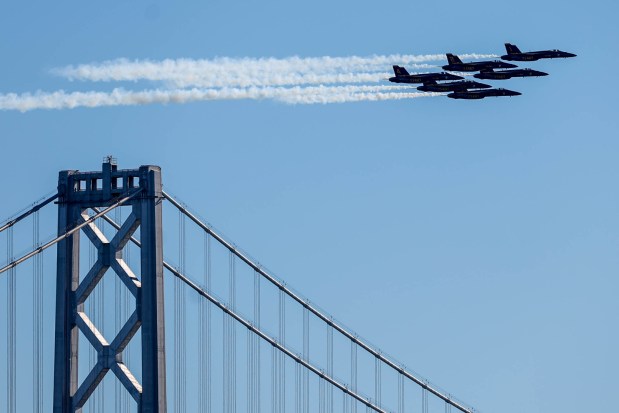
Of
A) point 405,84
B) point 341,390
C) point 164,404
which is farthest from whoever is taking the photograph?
point 405,84

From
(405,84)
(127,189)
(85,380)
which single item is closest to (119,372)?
(85,380)

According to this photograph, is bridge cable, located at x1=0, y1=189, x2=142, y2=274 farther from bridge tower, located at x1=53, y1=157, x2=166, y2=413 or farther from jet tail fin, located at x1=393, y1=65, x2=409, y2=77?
jet tail fin, located at x1=393, y1=65, x2=409, y2=77

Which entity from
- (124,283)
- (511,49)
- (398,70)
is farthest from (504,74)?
(124,283)

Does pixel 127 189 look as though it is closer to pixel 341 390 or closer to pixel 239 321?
pixel 239 321

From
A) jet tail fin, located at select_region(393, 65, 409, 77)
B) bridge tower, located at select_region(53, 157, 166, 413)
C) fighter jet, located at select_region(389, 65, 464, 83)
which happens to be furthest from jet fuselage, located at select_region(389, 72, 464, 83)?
bridge tower, located at select_region(53, 157, 166, 413)

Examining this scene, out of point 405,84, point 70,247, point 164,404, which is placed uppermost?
point 405,84
